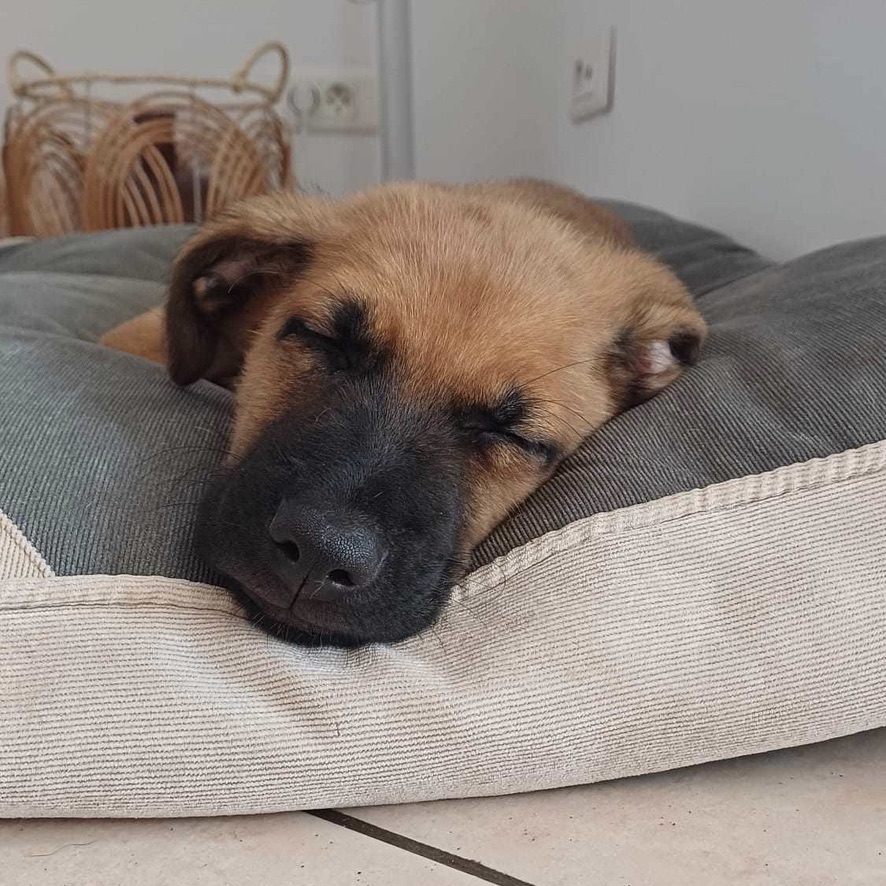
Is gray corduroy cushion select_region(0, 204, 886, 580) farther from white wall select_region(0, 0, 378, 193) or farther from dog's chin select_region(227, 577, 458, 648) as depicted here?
white wall select_region(0, 0, 378, 193)

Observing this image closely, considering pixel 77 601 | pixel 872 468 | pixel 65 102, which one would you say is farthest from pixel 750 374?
pixel 65 102

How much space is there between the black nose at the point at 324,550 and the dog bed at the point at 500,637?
0.32 ft

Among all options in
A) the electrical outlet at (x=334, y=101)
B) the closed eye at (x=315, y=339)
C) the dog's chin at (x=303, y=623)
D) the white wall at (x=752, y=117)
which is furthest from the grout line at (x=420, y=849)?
the electrical outlet at (x=334, y=101)

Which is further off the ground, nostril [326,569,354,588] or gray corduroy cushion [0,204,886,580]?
gray corduroy cushion [0,204,886,580]

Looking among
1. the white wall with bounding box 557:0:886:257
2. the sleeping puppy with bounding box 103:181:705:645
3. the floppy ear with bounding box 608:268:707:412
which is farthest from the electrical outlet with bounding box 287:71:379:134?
the floppy ear with bounding box 608:268:707:412

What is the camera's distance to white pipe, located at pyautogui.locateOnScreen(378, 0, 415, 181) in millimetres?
4512

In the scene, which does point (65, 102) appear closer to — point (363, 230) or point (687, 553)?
point (363, 230)

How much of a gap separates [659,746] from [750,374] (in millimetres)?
578

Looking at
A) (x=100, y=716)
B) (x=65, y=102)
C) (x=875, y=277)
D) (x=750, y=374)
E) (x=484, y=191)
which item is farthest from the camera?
(x=65, y=102)

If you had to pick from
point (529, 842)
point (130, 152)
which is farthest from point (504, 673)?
point (130, 152)

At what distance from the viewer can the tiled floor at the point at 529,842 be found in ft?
3.01

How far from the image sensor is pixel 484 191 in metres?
1.99

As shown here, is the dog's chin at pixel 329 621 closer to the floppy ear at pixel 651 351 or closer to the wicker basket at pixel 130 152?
the floppy ear at pixel 651 351

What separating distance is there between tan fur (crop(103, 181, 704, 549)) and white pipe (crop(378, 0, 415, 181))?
301cm
